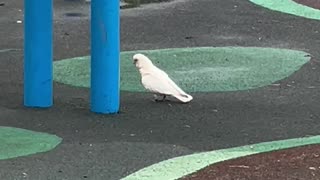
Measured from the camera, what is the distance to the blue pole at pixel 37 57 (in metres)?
7.52

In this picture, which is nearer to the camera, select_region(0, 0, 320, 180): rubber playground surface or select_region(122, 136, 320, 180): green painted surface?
select_region(122, 136, 320, 180): green painted surface

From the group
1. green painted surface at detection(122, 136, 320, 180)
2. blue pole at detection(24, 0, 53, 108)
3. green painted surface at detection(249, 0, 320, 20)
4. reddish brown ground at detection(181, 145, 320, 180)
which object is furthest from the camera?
green painted surface at detection(249, 0, 320, 20)

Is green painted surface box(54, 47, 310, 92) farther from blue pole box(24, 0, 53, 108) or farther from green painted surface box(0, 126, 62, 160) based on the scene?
green painted surface box(0, 126, 62, 160)

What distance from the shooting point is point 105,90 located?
7.36 meters

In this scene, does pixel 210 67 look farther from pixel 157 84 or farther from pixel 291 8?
pixel 291 8

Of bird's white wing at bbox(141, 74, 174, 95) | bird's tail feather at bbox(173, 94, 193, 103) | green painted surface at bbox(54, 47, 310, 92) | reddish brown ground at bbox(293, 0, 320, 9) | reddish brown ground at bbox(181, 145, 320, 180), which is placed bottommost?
green painted surface at bbox(54, 47, 310, 92)

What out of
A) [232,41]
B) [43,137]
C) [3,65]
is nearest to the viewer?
[43,137]

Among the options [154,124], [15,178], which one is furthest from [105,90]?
[15,178]

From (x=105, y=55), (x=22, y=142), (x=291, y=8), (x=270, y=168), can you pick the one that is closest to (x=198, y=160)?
(x=270, y=168)

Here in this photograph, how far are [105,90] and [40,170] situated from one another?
1726 millimetres

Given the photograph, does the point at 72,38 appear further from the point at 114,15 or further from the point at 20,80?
the point at 114,15

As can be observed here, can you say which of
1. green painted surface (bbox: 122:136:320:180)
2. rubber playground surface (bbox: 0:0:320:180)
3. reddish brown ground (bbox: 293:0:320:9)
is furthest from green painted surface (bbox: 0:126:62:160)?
reddish brown ground (bbox: 293:0:320:9)

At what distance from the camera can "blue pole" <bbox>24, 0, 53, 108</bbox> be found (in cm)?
752

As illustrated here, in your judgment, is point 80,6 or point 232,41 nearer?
point 232,41
